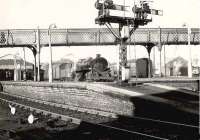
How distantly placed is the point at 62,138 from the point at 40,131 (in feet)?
4.50

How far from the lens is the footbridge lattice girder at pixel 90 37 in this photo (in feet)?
117

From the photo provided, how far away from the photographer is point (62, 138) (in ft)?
31.9

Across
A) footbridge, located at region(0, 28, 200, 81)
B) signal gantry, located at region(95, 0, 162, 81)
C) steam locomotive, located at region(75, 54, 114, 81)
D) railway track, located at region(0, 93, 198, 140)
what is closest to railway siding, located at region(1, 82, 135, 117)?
railway track, located at region(0, 93, 198, 140)

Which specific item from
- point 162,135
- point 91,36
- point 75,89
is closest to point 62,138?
point 162,135

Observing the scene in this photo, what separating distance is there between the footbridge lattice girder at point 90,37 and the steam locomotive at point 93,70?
2.05m

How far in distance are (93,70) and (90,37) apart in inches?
187

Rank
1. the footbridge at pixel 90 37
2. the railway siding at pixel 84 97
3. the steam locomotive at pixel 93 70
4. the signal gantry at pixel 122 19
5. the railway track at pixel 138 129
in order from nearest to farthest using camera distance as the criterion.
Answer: the railway track at pixel 138 129, the railway siding at pixel 84 97, the signal gantry at pixel 122 19, the steam locomotive at pixel 93 70, the footbridge at pixel 90 37

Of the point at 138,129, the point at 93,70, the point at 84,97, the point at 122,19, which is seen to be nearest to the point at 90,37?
the point at 93,70

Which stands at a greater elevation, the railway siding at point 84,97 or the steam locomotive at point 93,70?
the steam locomotive at point 93,70

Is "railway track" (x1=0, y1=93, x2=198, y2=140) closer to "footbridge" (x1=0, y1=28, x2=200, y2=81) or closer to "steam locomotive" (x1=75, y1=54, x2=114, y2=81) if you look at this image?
"steam locomotive" (x1=75, y1=54, x2=114, y2=81)

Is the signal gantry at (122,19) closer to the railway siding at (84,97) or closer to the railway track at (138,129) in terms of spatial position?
the railway siding at (84,97)

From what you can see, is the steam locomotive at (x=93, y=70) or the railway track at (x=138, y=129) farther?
the steam locomotive at (x=93, y=70)

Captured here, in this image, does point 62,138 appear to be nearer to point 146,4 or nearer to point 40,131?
point 40,131

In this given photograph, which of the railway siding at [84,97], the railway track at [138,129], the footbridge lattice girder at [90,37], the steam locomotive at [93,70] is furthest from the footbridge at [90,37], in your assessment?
the railway track at [138,129]
